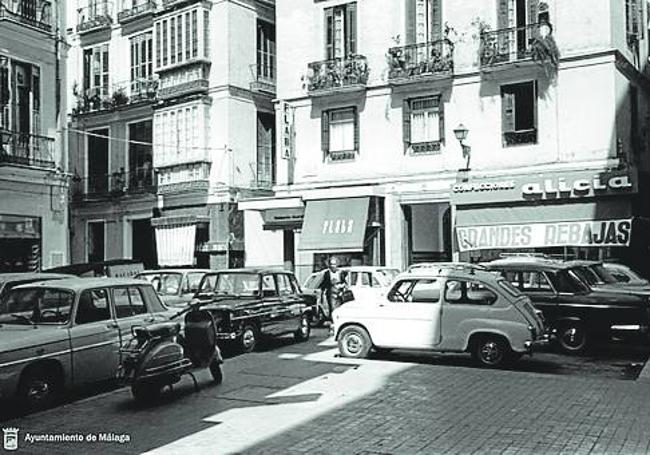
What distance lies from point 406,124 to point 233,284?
1054 centimetres

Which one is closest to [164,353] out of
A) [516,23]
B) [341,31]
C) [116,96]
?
[516,23]

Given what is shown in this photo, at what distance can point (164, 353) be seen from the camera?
391 inches

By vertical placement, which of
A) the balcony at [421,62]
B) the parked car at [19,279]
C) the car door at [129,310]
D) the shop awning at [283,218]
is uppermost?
the balcony at [421,62]

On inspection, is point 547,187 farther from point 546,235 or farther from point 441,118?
point 441,118

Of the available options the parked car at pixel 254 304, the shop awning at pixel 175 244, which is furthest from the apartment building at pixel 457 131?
the parked car at pixel 254 304

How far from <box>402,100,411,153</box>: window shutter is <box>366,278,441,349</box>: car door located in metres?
11.3

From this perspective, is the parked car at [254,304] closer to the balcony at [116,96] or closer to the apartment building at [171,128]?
the apartment building at [171,128]

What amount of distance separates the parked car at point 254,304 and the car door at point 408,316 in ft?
8.29

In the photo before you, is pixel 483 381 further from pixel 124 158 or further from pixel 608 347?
pixel 124 158

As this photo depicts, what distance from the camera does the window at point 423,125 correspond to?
2353 cm

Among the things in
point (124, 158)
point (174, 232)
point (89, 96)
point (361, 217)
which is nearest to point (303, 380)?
point (361, 217)

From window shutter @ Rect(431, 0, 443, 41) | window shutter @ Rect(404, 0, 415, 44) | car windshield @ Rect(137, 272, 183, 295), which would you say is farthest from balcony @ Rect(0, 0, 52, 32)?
window shutter @ Rect(431, 0, 443, 41)

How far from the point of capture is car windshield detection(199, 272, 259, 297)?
1559 cm

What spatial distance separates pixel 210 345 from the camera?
10859mm
